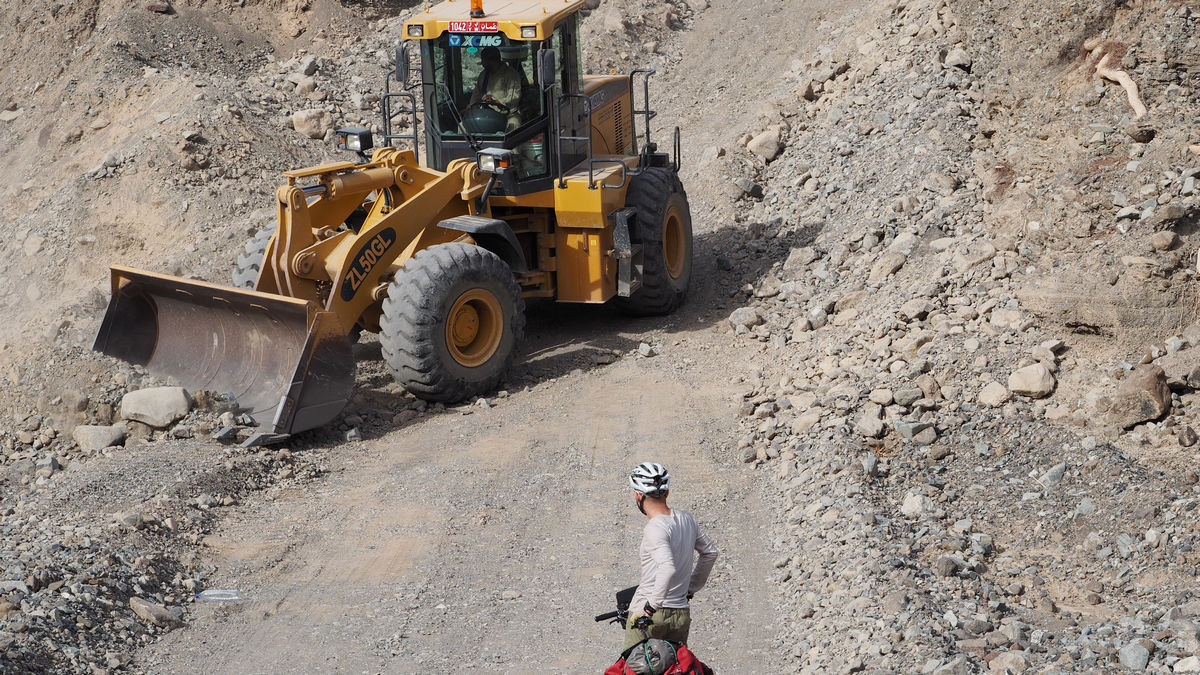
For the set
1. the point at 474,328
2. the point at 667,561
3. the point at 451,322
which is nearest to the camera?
the point at 667,561

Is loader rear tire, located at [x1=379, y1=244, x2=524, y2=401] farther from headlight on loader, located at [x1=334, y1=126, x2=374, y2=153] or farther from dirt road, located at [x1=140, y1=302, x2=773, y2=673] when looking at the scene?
headlight on loader, located at [x1=334, y1=126, x2=374, y2=153]

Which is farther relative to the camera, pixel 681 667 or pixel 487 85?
pixel 487 85

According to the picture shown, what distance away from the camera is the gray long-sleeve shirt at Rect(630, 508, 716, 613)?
5.00m

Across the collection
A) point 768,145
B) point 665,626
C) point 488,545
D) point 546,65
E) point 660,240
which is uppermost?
point 546,65

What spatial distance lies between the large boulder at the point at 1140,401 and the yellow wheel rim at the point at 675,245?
196 inches

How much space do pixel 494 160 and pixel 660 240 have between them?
2.07 meters

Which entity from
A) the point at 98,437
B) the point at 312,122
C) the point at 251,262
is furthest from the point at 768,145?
the point at 98,437

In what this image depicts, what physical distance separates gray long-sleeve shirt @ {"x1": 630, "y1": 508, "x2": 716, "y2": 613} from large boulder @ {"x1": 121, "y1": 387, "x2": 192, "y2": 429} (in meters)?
5.29

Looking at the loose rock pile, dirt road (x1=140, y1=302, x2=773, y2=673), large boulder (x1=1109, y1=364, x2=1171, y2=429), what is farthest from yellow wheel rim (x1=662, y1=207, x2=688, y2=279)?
large boulder (x1=1109, y1=364, x2=1171, y2=429)

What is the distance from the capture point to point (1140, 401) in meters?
7.83

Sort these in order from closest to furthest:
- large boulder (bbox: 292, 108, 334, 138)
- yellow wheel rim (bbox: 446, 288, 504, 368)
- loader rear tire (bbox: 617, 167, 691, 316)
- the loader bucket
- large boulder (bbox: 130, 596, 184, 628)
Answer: large boulder (bbox: 130, 596, 184, 628) → the loader bucket → yellow wheel rim (bbox: 446, 288, 504, 368) → loader rear tire (bbox: 617, 167, 691, 316) → large boulder (bbox: 292, 108, 334, 138)

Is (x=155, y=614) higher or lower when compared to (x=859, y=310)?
lower

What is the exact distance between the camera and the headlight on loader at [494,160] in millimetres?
10086

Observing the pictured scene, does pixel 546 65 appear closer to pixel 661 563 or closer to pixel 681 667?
pixel 661 563
